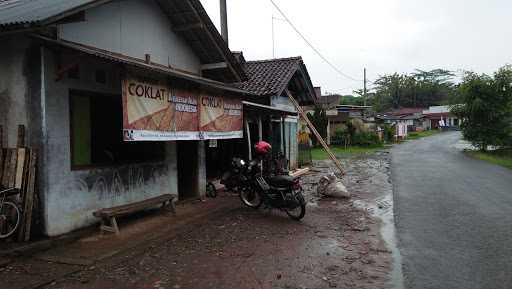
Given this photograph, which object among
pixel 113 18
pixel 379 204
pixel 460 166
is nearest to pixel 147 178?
pixel 113 18

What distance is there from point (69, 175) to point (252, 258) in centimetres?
343

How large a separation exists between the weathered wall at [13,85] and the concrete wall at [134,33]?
28.8 inches

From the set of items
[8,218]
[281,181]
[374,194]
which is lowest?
[374,194]

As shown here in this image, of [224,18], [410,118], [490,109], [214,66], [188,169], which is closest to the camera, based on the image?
[214,66]

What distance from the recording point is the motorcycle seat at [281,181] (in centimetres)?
921

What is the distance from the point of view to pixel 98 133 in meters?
8.09

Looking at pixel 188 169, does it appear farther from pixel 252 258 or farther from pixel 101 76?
pixel 252 258

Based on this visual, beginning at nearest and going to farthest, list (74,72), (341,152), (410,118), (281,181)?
(74,72) → (281,181) → (341,152) → (410,118)

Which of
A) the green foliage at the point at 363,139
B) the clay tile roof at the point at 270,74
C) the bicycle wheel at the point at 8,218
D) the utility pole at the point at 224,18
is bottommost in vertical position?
the bicycle wheel at the point at 8,218

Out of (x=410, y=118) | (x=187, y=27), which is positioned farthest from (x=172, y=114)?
(x=410, y=118)

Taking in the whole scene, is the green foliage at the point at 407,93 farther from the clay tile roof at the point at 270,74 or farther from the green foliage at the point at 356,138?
the clay tile roof at the point at 270,74

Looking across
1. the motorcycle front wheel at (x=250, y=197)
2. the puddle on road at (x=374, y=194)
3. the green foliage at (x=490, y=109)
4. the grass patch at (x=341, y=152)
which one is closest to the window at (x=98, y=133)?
the motorcycle front wheel at (x=250, y=197)

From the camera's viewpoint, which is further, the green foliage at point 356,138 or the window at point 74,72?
the green foliage at point 356,138

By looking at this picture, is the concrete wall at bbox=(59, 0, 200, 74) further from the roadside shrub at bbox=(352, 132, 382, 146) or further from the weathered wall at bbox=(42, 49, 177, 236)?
the roadside shrub at bbox=(352, 132, 382, 146)
